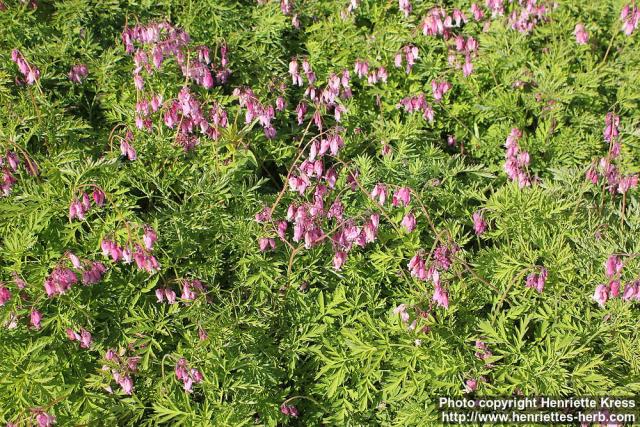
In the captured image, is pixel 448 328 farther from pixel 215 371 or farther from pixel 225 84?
pixel 225 84

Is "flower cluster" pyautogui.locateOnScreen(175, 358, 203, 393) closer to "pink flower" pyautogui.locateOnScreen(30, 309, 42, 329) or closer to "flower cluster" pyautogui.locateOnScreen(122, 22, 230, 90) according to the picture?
"pink flower" pyautogui.locateOnScreen(30, 309, 42, 329)

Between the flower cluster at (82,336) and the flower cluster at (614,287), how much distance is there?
313 centimetres

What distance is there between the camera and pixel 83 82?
5.42 m

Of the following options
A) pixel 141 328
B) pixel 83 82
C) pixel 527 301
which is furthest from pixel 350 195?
pixel 83 82

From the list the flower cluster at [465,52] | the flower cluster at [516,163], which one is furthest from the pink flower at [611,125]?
the flower cluster at [465,52]

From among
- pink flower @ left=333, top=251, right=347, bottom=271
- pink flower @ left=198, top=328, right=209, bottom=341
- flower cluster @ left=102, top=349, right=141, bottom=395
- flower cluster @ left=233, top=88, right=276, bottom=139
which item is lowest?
flower cluster @ left=102, top=349, right=141, bottom=395

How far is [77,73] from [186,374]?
2.85 m

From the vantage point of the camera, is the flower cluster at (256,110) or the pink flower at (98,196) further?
the flower cluster at (256,110)

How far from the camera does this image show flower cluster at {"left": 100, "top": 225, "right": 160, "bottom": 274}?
12.2ft

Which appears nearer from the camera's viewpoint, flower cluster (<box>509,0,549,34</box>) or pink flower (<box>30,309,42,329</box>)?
pink flower (<box>30,309,42,329</box>)

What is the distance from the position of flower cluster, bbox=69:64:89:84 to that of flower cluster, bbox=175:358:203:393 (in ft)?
9.04

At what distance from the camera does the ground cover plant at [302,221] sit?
3818 millimetres

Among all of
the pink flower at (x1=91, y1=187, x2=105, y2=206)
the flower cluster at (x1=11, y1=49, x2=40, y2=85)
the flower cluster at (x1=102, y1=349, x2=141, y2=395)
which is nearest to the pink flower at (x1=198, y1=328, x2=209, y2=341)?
the flower cluster at (x1=102, y1=349, x2=141, y2=395)

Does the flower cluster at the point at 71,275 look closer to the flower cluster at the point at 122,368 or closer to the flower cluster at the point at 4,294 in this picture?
the flower cluster at the point at 4,294
